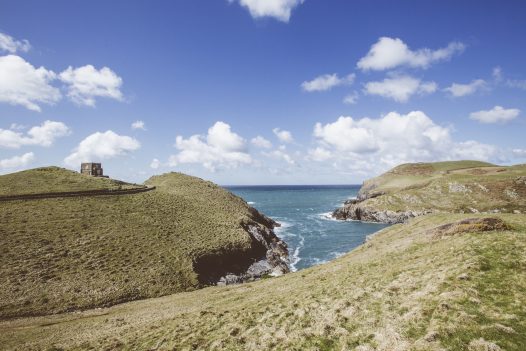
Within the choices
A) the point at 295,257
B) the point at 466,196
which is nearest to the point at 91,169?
the point at 295,257

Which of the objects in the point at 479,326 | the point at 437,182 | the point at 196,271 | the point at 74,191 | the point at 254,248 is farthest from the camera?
the point at 437,182

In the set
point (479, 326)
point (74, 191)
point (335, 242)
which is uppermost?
point (74, 191)

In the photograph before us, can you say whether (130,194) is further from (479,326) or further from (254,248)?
(479,326)

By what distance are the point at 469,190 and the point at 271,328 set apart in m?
138

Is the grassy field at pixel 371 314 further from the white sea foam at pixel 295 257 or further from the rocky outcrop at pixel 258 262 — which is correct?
the white sea foam at pixel 295 257

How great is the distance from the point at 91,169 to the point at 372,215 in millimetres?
114162

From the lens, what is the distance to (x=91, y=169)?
386ft

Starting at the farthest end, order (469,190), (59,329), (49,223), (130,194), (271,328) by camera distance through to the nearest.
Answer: (469,190) < (130,194) < (49,223) < (59,329) < (271,328)

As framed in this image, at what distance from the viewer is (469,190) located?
127188 mm

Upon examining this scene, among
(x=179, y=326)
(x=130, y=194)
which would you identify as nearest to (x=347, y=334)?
(x=179, y=326)

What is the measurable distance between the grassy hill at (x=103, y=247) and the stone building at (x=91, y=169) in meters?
32.4

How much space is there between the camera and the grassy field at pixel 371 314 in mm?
14836

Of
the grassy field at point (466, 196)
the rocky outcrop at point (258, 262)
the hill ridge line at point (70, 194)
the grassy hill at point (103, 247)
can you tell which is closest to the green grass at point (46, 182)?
the grassy hill at point (103, 247)

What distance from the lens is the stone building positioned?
11744cm
